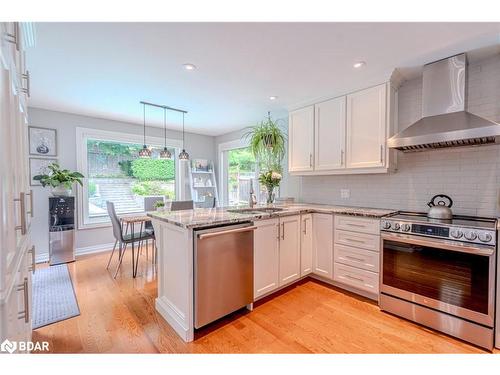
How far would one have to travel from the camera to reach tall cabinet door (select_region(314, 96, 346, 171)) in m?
2.96

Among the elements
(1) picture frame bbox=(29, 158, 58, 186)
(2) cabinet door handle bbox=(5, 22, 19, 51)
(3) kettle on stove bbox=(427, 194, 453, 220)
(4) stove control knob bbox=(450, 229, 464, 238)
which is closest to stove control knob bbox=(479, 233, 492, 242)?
(4) stove control knob bbox=(450, 229, 464, 238)

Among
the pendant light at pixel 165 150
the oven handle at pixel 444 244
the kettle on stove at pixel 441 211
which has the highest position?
the pendant light at pixel 165 150

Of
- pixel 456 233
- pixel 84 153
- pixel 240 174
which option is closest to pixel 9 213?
pixel 456 233

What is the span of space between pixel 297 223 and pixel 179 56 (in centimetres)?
209

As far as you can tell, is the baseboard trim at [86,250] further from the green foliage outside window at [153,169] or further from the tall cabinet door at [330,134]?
the tall cabinet door at [330,134]

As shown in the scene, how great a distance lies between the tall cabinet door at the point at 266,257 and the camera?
2328 mm

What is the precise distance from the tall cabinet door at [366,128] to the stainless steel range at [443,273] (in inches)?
31.6

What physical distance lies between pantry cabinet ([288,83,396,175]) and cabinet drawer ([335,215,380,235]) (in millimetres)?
613

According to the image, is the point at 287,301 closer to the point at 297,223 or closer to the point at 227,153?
the point at 297,223

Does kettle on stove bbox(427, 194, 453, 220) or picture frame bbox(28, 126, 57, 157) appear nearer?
kettle on stove bbox(427, 194, 453, 220)

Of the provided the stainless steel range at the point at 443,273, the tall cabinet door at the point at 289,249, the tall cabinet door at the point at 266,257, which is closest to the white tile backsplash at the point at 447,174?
the stainless steel range at the point at 443,273

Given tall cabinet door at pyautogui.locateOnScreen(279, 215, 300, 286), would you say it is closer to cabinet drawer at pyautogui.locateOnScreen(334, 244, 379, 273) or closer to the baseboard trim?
cabinet drawer at pyautogui.locateOnScreen(334, 244, 379, 273)

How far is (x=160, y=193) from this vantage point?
5117mm
